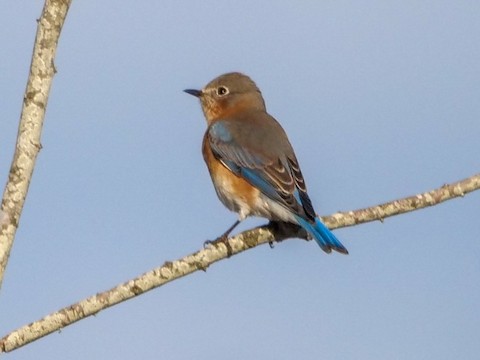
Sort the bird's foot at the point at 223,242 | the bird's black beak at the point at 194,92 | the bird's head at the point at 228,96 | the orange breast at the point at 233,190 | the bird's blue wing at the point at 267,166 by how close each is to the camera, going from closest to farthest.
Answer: the bird's foot at the point at 223,242
the bird's blue wing at the point at 267,166
the orange breast at the point at 233,190
the bird's head at the point at 228,96
the bird's black beak at the point at 194,92

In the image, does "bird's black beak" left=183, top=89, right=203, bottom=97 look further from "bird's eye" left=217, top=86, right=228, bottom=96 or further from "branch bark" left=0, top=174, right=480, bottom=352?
"branch bark" left=0, top=174, right=480, bottom=352

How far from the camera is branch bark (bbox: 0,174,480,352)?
6.26m

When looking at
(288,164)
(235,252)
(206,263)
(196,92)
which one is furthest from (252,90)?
(206,263)

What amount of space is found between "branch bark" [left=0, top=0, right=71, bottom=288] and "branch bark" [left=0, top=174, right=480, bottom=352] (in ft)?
1.66

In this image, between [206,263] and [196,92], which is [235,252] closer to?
[206,263]

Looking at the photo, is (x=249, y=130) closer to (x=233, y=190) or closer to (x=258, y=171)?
(x=258, y=171)

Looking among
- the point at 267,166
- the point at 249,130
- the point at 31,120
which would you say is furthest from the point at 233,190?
the point at 31,120

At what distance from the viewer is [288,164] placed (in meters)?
10.3

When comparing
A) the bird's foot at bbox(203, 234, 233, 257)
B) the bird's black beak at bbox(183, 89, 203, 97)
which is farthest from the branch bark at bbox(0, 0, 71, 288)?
the bird's black beak at bbox(183, 89, 203, 97)

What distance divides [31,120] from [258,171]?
4165 millimetres

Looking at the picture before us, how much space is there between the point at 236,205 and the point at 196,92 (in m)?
2.62

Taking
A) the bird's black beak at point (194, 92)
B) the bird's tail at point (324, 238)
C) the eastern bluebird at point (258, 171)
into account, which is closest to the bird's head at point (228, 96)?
the bird's black beak at point (194, 92)

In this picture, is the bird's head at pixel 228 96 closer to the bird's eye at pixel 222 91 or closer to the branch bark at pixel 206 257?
the bird's eye at pixel 222 91

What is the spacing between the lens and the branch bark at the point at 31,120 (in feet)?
20.3
